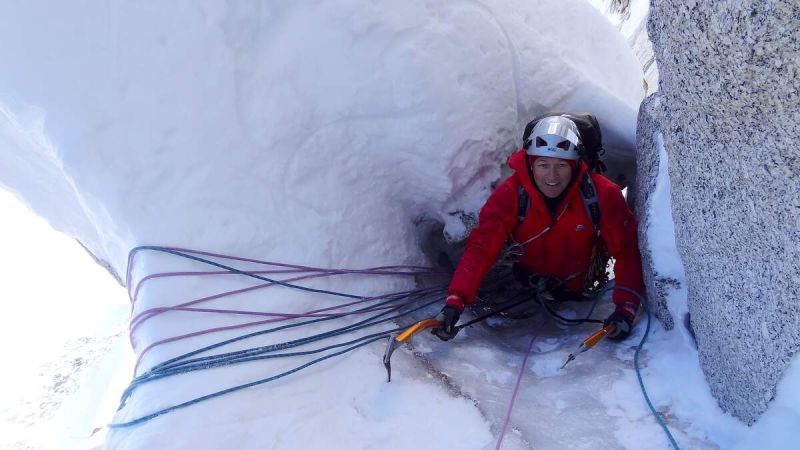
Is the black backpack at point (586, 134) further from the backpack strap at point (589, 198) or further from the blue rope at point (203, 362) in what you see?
the blue rope at point (203, 362)

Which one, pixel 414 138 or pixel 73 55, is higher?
pixel 73 55

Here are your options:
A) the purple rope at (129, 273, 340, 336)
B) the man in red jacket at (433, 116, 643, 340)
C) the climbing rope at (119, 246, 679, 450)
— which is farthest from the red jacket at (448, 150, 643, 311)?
the purple rope at (129, 273, 340, 336)

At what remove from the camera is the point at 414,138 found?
3025mm

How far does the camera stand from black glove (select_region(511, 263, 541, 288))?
3.40 meters

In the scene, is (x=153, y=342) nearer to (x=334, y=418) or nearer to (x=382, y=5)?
(x=334, y=418)

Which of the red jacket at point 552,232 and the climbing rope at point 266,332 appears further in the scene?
the red jacket at point 552,232

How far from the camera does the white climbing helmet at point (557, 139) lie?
2.74 metres

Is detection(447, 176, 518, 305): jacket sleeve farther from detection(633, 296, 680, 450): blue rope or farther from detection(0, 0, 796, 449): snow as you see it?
detection(633, 296, 680, 450): blue rope

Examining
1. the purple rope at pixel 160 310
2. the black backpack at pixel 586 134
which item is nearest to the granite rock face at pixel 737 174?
the black backpack at pixel 586 134

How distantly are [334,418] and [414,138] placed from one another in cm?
160

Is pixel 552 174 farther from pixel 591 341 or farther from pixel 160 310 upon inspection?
pixel 160 310

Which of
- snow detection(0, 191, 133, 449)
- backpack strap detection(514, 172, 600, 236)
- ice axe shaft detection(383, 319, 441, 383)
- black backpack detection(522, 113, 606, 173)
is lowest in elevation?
snow detection(0, 191, 133, 449)

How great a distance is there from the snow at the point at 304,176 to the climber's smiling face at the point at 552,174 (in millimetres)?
489

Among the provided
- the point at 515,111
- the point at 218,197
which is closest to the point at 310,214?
the point at 218,197
